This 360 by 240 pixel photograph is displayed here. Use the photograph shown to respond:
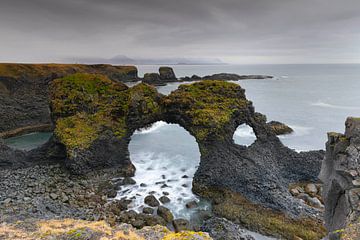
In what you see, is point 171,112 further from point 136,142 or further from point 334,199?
point 334,199

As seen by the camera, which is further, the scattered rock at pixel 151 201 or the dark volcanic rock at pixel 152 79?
the dark volcanic rock at pixel 152 79

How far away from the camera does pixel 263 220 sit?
24766 mm

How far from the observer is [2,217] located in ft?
68.2

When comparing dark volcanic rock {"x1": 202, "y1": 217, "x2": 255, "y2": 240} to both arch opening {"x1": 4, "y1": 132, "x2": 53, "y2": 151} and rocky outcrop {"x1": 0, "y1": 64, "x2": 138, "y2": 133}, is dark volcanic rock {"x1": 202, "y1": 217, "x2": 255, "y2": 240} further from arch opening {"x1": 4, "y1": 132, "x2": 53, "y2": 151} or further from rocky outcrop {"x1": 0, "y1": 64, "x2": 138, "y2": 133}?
rocky outcrop {"x1": 0, "y1": 64, "x2": 138, "y2": 133}

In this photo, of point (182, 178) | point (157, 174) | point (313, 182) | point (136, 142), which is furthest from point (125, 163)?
point (313, 182)

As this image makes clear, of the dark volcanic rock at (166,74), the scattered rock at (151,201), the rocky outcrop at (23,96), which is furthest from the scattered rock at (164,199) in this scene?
the dark volcanic rock at (166,74)

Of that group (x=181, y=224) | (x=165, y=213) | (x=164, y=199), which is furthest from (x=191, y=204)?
(x=181, y=224)

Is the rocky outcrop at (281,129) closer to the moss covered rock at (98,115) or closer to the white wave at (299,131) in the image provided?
the white wave at (299,131)

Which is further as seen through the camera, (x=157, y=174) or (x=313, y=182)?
(x=157, y=174)

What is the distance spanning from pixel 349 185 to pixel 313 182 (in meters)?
18.1

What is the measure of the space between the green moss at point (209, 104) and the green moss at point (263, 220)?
28.7 ft

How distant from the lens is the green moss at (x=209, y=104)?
33219mm

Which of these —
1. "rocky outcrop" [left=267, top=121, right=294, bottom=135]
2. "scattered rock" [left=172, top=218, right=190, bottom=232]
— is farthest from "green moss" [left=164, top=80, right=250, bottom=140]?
"rocky outcrop" [left=267, top=121, right=294, bottom=135]

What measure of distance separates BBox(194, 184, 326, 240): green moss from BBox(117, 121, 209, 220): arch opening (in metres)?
2.38
